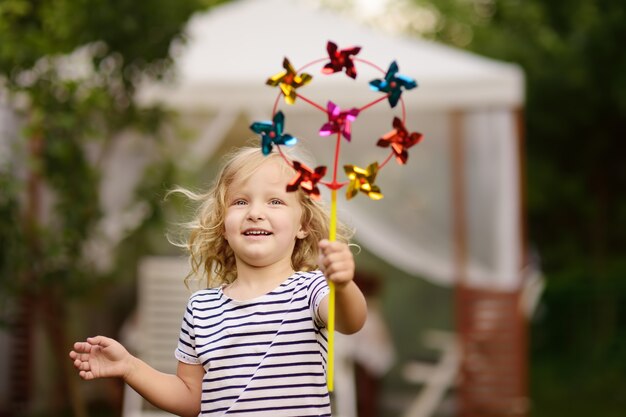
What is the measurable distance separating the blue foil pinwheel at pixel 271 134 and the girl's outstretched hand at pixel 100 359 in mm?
492

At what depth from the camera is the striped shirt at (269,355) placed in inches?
76.0

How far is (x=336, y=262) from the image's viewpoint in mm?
1709

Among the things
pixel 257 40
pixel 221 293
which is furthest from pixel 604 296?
pixel 221 293

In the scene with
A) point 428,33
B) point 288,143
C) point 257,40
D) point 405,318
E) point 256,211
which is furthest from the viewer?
point 428,33

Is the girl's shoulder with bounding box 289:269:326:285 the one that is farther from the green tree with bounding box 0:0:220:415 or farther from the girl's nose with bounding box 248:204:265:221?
the green tree with bounding box 0:0:220:415

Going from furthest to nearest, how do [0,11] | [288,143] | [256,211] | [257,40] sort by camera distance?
1. [257,40]
2. [0,11]
3. [256,211]
4. [288,143]

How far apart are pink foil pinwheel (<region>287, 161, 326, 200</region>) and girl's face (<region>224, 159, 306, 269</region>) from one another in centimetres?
16

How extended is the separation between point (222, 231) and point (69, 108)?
319 cm

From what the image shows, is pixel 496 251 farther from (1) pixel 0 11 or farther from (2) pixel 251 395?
(2) pixel 251 395

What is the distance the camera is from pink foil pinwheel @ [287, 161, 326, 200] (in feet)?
6.11

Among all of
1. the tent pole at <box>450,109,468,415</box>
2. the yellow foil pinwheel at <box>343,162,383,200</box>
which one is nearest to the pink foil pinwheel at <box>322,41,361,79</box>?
the yellow foil pinwheel at <box>343,162,383,200</box>

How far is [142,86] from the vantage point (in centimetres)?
547

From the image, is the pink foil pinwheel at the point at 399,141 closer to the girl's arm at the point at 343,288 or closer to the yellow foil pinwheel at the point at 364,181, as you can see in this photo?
the yellow foil pinwheel at the point at 364,181

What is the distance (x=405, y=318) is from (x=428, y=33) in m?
11.7
